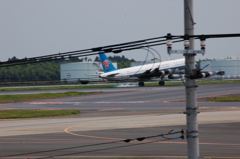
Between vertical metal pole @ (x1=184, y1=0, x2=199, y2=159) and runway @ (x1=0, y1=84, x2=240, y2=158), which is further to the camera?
runway @ (x1=0, y1=84, x2=240, y2=158)

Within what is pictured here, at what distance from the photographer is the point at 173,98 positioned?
55.2 meters

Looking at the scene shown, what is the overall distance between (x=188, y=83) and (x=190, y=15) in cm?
218

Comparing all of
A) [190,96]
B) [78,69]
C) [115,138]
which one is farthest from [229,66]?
[190,96]

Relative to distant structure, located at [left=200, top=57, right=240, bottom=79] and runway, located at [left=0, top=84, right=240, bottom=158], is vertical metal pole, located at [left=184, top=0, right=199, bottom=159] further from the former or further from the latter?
distant structure, located at [left=200, top=57, right=240, bottom=79]

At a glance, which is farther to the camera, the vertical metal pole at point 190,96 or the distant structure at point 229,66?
the distant structure at point 229,66

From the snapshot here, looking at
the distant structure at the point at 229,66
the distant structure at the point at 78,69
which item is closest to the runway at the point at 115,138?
the distant structure at the point at 78,69

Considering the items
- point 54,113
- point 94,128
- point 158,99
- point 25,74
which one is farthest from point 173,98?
point 25,74

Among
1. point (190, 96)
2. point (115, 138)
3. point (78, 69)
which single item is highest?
point (78, 69)

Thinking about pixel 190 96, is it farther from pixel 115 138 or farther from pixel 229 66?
pixel 229 66

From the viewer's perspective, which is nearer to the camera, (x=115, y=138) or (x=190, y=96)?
(x=190, y=96)

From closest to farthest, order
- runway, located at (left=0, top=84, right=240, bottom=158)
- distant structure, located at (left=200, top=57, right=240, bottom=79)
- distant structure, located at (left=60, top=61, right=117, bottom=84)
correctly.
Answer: runway, located at (left=0, top=84, right=240, bottom=158)
distant structure, located at (left=60, top=61, right=117, bottom=84)
distant structure, located at (left=200, top=57, right=240, bottom=79)

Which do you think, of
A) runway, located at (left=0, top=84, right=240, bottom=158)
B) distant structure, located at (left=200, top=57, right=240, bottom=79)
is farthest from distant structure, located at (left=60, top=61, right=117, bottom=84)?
runway, located at (left=0, top=84, right=240, bottom=158)

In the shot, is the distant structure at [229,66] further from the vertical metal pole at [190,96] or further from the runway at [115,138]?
the vertical metal pole at [190,96]

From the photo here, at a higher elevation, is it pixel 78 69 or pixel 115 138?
pixel 78 69
